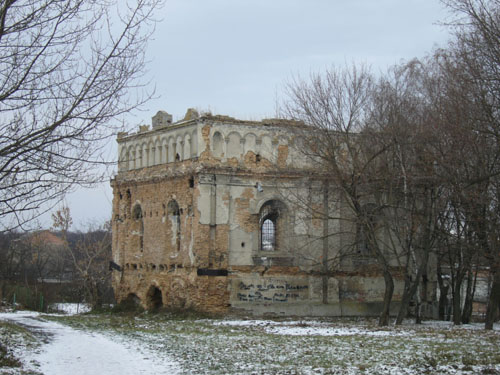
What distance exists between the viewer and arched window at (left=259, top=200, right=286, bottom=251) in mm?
28562

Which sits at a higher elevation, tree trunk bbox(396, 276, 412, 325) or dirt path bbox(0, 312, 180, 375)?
tree trunk bbox(396, 276, 412, 325)

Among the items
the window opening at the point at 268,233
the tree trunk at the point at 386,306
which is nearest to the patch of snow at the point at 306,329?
the tree trunk at the point at 386,306

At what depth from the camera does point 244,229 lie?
27688mm

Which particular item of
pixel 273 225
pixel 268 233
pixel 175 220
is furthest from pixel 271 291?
pixel 175 220

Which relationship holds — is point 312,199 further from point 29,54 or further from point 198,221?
point 29,54

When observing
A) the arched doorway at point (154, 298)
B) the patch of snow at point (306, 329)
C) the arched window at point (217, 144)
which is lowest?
the patch of snow at point (306, 329)

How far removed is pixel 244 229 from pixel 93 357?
13.7 metres

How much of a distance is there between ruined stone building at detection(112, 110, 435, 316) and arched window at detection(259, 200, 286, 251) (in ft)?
0.13

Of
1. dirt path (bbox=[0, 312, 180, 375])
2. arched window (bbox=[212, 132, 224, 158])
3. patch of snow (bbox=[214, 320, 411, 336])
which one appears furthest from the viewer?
arched window (bbox=[212, 132, 224, 158])

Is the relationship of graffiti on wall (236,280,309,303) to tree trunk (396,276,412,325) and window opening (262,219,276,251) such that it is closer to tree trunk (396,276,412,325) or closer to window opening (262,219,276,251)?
window opening (262,219,276,251)

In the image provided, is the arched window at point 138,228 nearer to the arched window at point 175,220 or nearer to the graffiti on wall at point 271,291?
the arched window at point 175,220

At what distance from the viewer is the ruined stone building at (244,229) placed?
27250mm

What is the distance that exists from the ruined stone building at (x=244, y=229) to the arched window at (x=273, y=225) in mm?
41

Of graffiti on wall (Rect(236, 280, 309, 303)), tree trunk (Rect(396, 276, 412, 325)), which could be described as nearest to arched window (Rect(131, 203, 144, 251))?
graffiti on wall (Rect(236, 280, 309, 303))
